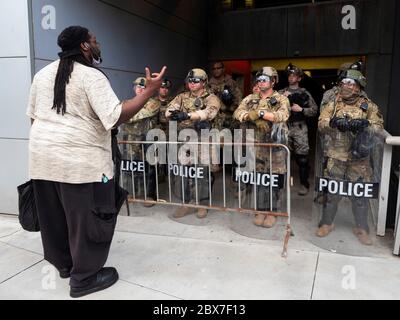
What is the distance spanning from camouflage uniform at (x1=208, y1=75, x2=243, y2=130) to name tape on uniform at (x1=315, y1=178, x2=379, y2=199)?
7.49 ft

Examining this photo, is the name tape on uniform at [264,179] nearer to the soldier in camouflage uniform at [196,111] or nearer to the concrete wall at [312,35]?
the soldier in camouflage uniform at [196,111]

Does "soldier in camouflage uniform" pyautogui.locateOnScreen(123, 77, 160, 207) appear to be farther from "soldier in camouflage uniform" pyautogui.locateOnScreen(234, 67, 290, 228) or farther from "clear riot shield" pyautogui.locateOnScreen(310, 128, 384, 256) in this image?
"clear riot shield" pyautogui.locateOnScreen(310, 128, 384, 256)

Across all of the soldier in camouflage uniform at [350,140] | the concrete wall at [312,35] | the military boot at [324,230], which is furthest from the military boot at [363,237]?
the concrete wall at [312,35]

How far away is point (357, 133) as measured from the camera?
12.3 feet

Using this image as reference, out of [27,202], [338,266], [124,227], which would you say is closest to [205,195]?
[124,227]

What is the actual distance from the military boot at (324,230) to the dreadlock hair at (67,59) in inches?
110

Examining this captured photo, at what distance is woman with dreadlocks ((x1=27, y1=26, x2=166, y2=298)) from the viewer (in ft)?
8.36

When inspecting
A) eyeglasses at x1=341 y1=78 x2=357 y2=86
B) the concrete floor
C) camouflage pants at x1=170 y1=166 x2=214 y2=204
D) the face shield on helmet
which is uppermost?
the face shield on helmet

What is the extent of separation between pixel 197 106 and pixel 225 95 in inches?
54.2

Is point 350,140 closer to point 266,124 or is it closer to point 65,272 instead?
point 266,124

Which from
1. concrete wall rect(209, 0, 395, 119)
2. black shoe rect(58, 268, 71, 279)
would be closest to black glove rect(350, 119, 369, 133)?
black shoe rect(58, 268, 71, 279)

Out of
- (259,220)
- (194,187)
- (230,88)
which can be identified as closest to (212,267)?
(259,220)

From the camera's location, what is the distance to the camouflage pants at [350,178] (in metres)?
3.81

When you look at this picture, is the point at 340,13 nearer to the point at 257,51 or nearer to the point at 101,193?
the point at 257,51
